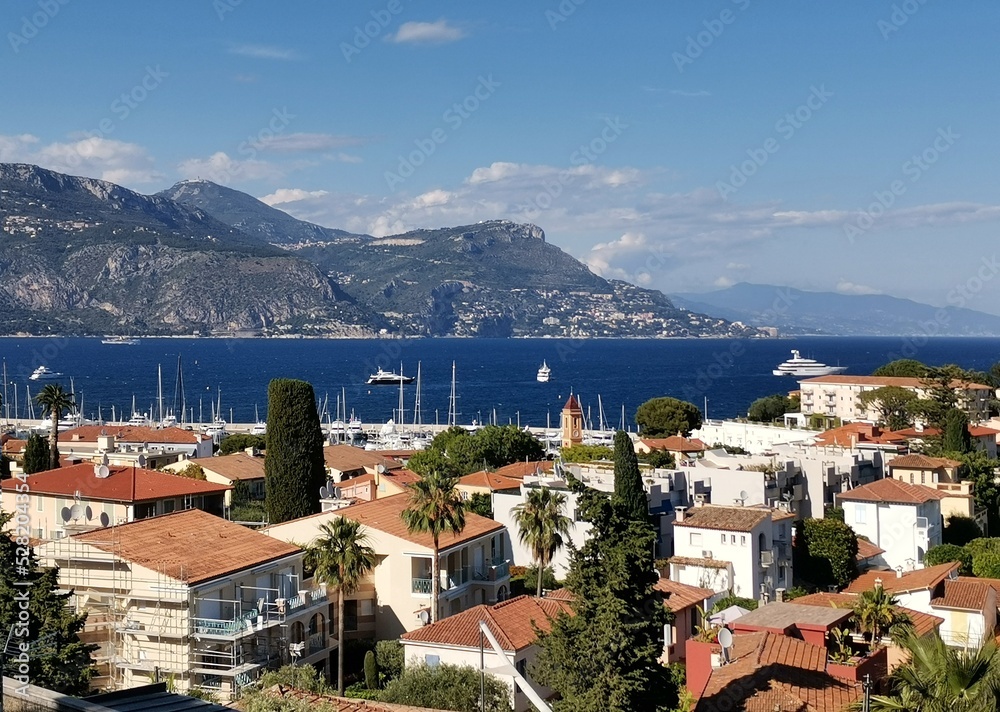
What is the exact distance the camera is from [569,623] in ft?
66.1

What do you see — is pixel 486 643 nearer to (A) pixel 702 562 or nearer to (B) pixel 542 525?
(B) pixel 542 525

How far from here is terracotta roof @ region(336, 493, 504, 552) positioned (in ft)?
108

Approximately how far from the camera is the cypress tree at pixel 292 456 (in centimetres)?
4056

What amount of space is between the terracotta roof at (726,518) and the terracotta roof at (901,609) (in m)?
8.14

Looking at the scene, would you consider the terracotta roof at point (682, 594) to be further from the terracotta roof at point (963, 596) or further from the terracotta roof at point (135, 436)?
the terracotta roof at point (135, 436)

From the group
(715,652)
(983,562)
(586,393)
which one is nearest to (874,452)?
(983,562)

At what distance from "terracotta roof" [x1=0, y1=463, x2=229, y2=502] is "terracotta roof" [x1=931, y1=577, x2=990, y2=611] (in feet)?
79.2

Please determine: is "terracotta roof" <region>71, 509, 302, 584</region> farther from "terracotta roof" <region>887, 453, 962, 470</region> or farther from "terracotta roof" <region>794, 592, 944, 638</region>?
"terracotta roof" <region>887, 453, 962, 470</region>

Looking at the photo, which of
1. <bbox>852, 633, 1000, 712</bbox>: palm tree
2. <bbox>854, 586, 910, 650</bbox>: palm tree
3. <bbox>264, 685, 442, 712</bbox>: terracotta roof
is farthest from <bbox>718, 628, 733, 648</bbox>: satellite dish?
<bbox>852, 633, 1000, 712</bbox>: palm tree

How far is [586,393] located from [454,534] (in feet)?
518

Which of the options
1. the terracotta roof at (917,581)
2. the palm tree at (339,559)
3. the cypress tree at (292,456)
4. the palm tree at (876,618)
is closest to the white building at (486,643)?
the palm tree at (339,559)

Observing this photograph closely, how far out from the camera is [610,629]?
763 inches

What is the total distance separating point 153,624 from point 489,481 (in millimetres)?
23985

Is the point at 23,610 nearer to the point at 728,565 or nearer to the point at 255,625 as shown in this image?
the point at 255,625
